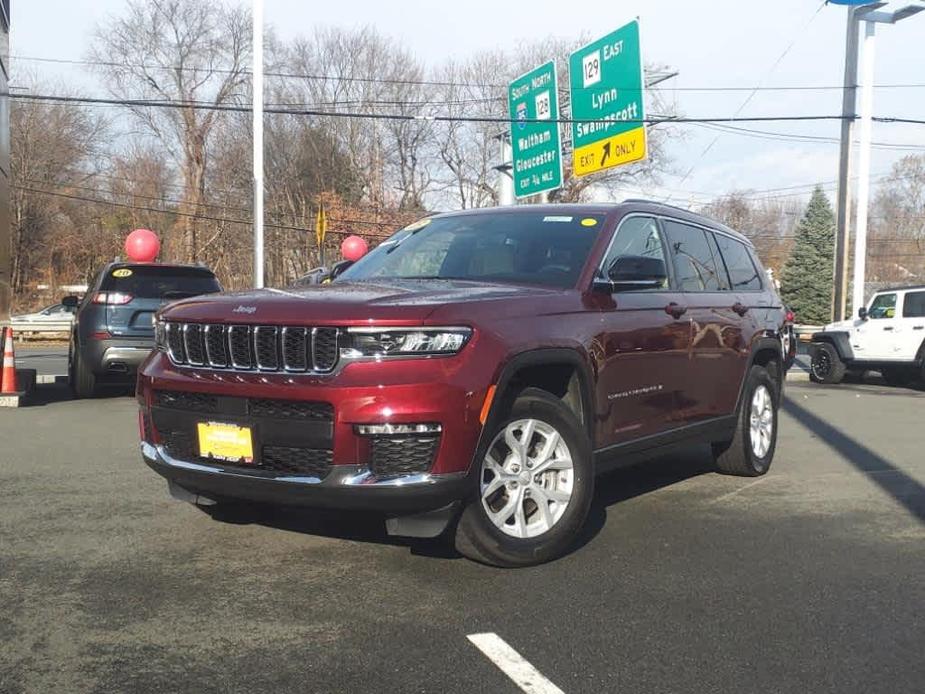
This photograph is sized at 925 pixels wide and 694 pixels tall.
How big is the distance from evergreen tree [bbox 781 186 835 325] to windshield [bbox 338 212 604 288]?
48.0 meters

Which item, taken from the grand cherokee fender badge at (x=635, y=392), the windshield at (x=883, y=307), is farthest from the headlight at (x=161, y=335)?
the windshield at (x=883, y=307)

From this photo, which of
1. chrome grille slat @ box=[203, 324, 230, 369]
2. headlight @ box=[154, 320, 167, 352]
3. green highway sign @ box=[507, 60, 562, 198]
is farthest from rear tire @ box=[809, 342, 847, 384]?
chrome grille slat @ box=[203, 324, 230, 369]

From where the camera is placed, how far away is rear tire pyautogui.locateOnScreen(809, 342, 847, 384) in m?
15.5

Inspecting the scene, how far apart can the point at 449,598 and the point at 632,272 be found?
2000mm

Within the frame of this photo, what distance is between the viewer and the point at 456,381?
3.86 metres

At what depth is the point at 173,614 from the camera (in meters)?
3.65

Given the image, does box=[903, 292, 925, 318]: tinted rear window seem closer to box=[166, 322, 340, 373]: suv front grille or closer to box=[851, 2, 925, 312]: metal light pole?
box=[851, 2, 925, 312]: metal light pole

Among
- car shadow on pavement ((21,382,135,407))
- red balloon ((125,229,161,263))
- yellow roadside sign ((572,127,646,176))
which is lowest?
car shadow on pavement ((21,382,135,407))

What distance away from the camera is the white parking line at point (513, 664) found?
3006mm

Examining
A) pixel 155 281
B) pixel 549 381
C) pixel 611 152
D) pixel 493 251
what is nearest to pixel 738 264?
pixel 493 251

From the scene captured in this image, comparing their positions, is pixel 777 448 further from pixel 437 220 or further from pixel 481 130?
pixel 481 130

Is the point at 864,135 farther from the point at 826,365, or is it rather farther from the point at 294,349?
the point at 294,349

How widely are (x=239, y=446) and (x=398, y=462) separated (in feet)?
2.46

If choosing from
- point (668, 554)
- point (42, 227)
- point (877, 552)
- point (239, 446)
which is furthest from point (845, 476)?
point (42, 227)
